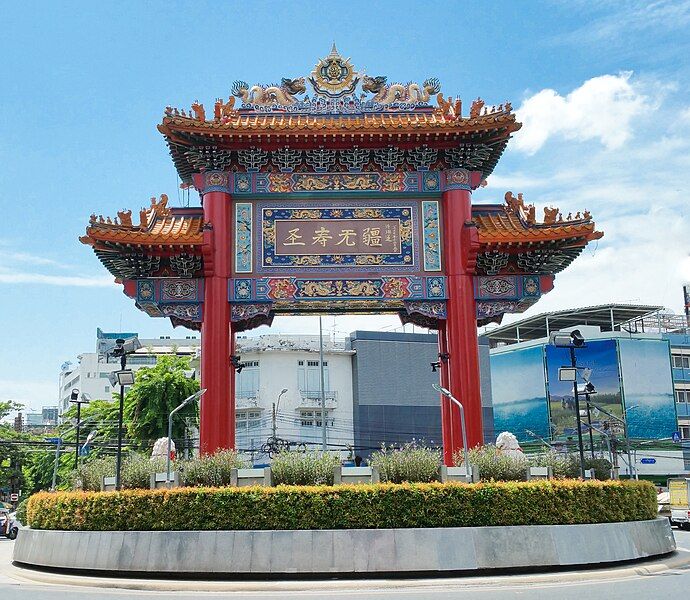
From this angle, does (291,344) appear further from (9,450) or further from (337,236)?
(337,236)

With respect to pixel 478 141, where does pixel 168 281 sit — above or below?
below

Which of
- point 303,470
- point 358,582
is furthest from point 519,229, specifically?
point 358,582

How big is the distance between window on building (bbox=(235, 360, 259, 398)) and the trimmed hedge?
131ft

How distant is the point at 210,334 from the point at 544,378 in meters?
47.1

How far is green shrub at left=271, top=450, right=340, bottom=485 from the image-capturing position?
16484mm

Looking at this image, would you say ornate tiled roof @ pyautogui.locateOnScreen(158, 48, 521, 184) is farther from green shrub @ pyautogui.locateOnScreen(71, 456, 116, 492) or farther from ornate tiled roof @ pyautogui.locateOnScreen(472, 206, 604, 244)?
green shrub @ pyautogui.locateOnScreen(71, 456, 116, 492)

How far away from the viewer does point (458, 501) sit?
1566 cm

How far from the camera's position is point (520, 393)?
65000 mm

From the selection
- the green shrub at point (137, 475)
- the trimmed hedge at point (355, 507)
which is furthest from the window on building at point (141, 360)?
the trimmed hedge at point (355, 507)

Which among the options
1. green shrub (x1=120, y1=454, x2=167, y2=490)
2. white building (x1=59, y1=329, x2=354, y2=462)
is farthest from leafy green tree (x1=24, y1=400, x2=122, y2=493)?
green shrub (x1=120, y1=454, x2=167, y2=490)

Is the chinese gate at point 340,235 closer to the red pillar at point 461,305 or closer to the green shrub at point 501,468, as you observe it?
the red pillar at point 461,305

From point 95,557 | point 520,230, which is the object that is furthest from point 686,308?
point 95,557

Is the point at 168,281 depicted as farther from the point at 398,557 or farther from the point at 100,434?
the point at 100,434

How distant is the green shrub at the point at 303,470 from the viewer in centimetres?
1648
